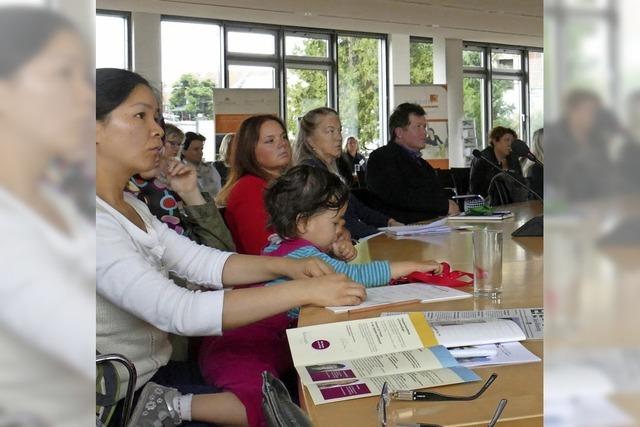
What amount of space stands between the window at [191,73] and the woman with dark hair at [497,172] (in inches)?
201

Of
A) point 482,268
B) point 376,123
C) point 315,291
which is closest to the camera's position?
point 315,291

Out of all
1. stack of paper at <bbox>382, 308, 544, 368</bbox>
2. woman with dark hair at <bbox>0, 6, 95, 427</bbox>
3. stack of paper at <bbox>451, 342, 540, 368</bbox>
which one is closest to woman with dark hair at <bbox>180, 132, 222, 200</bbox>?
stack of paper at <bbox>382, 308, 544, 368</bbox>

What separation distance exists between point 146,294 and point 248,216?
1580 millimetres

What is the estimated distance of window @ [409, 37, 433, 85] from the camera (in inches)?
535

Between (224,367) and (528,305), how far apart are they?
77 centimetres

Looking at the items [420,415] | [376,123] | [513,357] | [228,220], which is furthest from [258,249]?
[376,123]

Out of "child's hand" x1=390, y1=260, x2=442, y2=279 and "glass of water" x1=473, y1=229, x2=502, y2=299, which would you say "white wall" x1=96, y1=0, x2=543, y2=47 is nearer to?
"child's hand" x1=390, y1=260, x2=442, y2=279

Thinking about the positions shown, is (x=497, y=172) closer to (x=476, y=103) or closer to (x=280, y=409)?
(x=280, y=409)

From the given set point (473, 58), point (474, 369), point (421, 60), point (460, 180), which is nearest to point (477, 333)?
point (474, 369)

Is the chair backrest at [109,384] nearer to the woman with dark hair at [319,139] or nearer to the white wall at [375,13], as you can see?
the woman with dark hair at [319,139]

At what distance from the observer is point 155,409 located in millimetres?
1578

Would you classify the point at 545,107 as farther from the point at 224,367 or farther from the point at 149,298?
the point at 224,367

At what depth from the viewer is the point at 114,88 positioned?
5.10ft

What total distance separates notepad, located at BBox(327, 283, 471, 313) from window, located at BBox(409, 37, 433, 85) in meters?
12.0
